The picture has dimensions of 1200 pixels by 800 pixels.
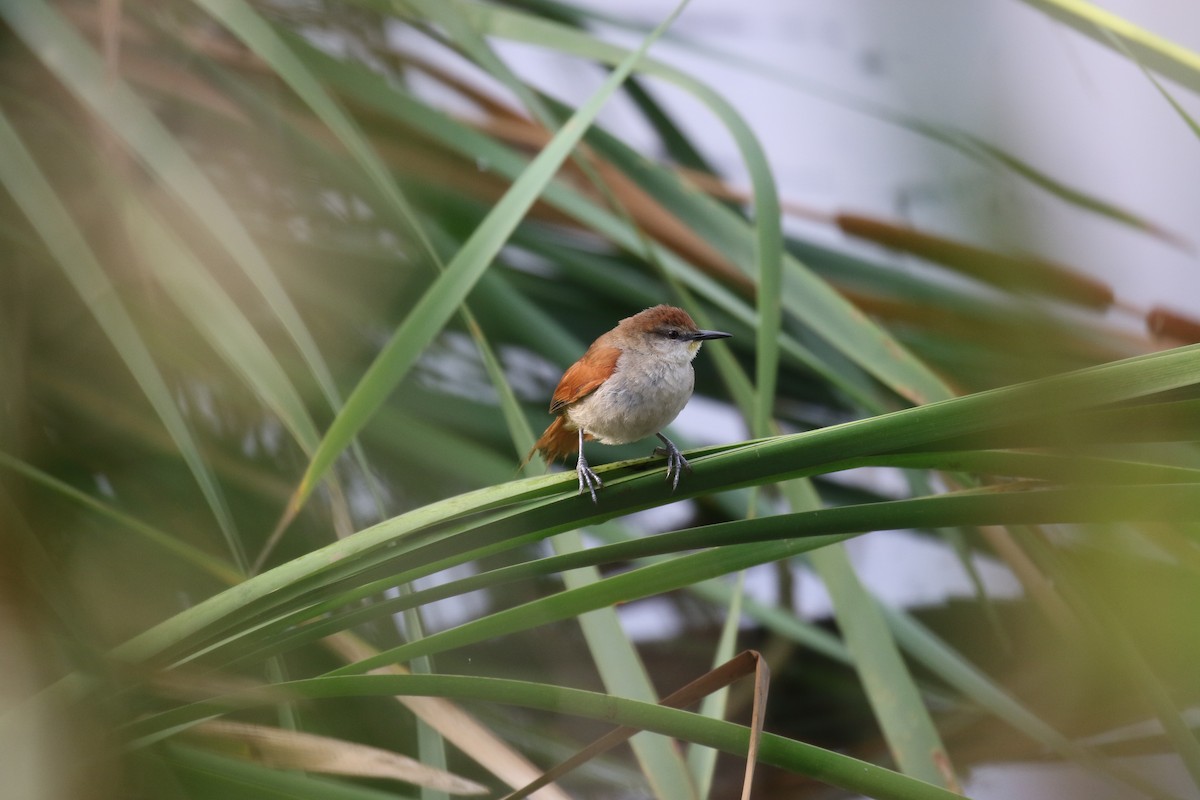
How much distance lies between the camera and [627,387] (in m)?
1.24

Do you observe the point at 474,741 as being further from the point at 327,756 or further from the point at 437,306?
the point at 437,306

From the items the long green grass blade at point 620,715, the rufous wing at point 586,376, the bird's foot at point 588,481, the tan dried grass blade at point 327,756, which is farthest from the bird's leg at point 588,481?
the rufous wing at point 586,376

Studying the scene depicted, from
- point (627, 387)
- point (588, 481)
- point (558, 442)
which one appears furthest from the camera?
point (558, 442)

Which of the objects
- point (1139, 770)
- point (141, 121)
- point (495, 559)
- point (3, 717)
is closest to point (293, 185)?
point (141, 121)

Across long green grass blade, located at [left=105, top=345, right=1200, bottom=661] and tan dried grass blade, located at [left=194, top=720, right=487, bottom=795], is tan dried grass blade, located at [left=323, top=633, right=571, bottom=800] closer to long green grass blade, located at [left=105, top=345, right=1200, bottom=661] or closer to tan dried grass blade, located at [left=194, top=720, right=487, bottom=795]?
tan dried grass blade, located at [left=194, top=720, right=487, bottom=795]

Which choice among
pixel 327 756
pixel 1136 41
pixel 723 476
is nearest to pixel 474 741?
pixel 327 756

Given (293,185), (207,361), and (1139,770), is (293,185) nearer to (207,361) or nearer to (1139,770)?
(207,361)

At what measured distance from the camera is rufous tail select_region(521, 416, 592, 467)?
132 centimetres

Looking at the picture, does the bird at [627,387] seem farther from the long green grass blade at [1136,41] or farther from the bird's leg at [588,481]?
the long green grass blade at [1136,41]

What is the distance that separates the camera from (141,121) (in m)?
1.25

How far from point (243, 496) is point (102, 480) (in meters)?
0.21

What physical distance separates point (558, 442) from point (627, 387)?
0.17m

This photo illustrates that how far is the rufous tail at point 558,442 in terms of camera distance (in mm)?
1321

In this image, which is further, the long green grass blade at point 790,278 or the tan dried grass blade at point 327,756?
the long green grass blade at point 790,278
